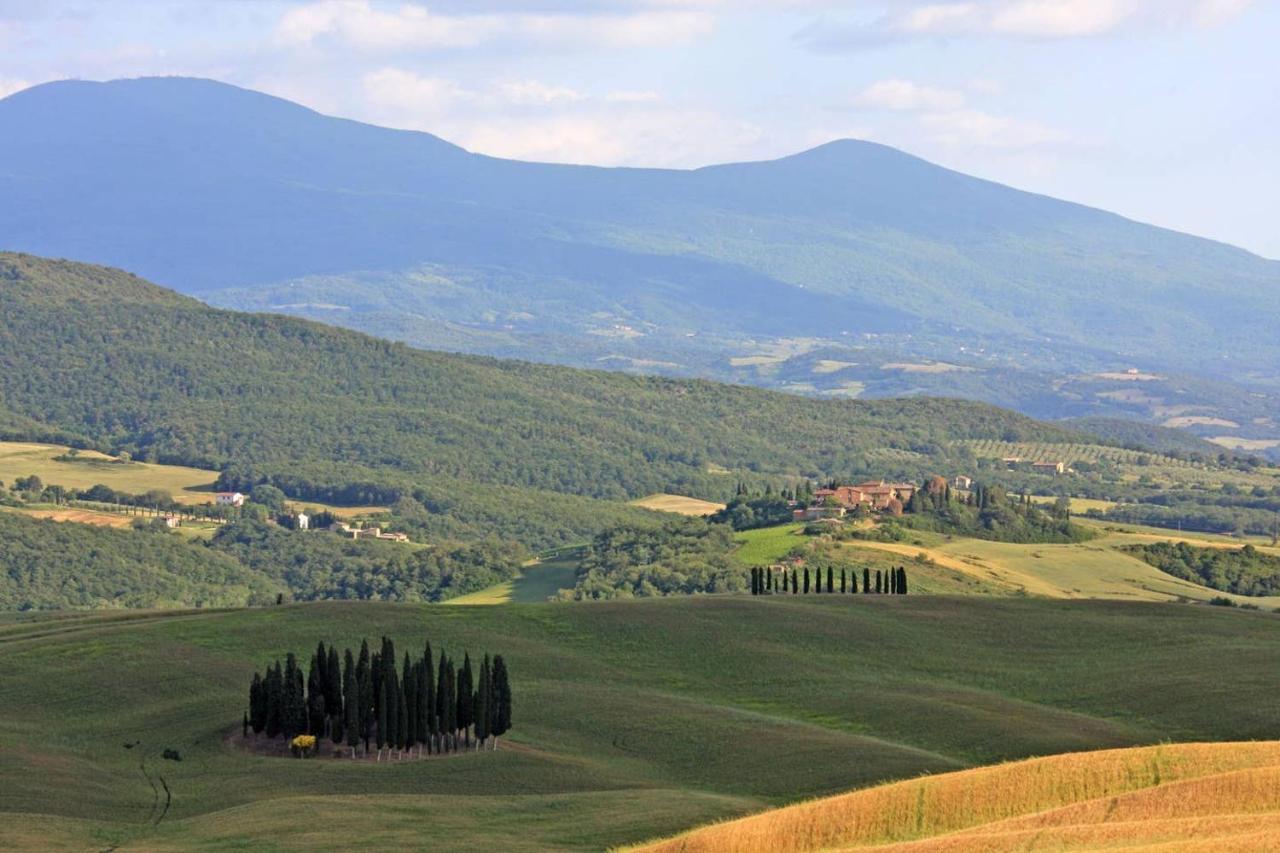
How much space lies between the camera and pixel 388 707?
2874 inches

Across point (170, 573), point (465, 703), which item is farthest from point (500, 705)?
point (170, 573)

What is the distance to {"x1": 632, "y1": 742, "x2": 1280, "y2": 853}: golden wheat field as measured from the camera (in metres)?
40.6

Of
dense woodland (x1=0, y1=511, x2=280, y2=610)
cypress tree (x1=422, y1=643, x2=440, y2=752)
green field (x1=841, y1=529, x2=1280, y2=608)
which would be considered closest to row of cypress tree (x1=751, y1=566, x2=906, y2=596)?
green field (x1=841, y1=529, x2=1280, y2=608)

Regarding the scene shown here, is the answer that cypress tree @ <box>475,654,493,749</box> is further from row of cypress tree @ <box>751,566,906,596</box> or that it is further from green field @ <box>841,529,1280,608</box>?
green field @ <box>841,529,1280,608</box>

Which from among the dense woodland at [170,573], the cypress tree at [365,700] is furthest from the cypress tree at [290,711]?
the dense woodland at [170,573]

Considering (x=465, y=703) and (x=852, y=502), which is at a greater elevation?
(x=852, y=502)

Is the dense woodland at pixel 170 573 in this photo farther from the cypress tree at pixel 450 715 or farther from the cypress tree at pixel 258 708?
the cypress tree at pixel 450 715

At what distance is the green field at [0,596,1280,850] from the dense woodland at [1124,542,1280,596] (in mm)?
51217

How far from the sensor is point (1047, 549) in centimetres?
16238

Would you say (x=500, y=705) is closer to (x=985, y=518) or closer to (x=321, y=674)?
(x=321, y=674)

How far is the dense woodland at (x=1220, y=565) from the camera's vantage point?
155 meters

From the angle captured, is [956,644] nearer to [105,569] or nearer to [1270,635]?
[1270,635]

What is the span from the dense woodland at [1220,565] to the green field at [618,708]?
51.2m

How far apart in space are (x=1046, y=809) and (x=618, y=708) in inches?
1300
